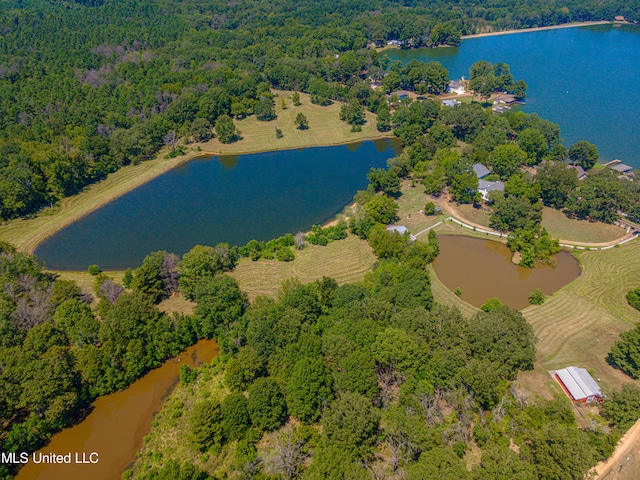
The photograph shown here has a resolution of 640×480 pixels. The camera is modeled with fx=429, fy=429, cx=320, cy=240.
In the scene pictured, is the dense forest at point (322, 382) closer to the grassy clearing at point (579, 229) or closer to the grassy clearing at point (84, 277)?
the grassy clearing at point (84, 277)

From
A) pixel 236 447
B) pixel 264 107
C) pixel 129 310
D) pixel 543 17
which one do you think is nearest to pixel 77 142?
pixel 264 107

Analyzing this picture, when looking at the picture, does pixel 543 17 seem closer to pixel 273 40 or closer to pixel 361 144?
pixel 273 40

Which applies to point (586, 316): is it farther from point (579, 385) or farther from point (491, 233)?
point (491, 233)

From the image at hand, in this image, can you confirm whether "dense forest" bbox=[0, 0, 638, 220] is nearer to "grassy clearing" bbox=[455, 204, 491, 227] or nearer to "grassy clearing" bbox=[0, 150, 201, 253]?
"grassy clearing" bbox=[0, 150, 201, 253]

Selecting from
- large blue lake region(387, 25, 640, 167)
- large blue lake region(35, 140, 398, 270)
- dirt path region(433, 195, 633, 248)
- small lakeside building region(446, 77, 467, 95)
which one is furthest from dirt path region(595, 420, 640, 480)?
small lakeside building region(446, 77, 467, 95)

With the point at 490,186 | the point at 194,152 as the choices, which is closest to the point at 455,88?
the point at 490,186

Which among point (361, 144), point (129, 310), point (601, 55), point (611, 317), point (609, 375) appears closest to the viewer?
point (609, 375)
